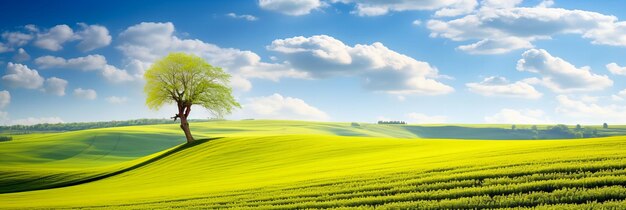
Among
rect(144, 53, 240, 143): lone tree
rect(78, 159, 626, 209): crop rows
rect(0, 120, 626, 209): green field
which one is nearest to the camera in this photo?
rect(78, 159, 626, 209): crop rows

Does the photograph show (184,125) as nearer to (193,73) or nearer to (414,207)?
(193,73)

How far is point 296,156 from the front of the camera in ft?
126

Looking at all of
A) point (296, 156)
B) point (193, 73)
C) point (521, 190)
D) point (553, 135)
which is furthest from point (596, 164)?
point (553, 135)

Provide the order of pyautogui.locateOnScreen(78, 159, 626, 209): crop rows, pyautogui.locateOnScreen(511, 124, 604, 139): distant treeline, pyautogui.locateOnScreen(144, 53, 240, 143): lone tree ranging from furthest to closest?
pyautogui.locateOnScreen(511, 124, 604, 139): distant treeline, pyautogui.locateOnScreen(144, 53, 240, 143): lone tree, pyautogui.locateOnScreen(78, 159, 626, 209): crop rows

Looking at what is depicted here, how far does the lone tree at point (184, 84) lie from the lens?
57.8m

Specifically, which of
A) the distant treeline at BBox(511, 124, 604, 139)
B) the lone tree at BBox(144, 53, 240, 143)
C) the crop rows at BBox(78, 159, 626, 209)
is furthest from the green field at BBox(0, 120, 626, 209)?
the distant treeline at BBox(511, 124, 604, 139)

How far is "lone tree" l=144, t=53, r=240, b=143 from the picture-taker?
2277 inches

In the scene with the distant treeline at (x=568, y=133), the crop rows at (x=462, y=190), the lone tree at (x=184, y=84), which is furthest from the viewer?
the distant treeline at (x=568, y=133)

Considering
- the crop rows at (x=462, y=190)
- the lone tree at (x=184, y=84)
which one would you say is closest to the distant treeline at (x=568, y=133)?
the lone tree at (x=184, y=84)

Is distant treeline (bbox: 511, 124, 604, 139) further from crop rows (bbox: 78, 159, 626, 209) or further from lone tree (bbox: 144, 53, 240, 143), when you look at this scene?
crop rows (bbox: 78, 159, 626, 209)

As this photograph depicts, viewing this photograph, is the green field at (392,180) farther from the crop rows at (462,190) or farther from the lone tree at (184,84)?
the lone tree at (184,84)

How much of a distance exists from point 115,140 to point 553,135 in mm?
160499

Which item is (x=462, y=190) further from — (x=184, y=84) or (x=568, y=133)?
(x=568, y=133)

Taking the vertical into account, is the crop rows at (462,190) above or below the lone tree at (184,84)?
below
